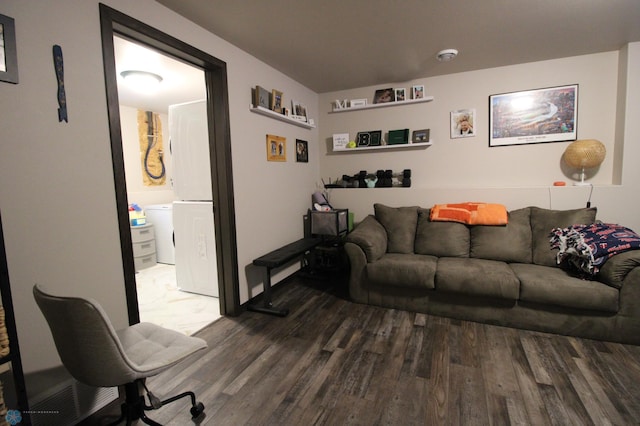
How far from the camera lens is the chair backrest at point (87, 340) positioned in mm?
1123

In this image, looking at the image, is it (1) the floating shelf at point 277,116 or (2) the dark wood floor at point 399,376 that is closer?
(2) the dark wood floor at point 399,376

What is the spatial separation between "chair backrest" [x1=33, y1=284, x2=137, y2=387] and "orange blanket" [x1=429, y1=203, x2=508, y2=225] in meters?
2.99

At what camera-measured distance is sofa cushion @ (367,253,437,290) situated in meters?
2.63

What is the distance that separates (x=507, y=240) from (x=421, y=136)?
1.56 meters

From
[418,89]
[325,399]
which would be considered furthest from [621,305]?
[418,89]

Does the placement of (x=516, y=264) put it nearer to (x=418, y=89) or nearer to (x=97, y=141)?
(x=418, y=89)

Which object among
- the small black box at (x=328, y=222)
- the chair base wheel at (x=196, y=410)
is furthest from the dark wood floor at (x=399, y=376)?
the small black box at (x=328, y=222)

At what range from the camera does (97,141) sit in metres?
1.64

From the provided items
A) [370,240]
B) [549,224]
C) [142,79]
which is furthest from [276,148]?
[549,224]

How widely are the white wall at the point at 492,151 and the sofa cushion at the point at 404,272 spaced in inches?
43.5

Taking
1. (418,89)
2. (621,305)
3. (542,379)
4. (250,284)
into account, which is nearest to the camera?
(542,379)

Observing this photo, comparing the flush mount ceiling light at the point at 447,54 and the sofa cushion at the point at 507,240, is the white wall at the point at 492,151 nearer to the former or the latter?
the sofa cushion at the point at 507,240

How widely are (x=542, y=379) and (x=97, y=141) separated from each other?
118 inches

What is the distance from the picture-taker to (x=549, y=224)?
286cm
